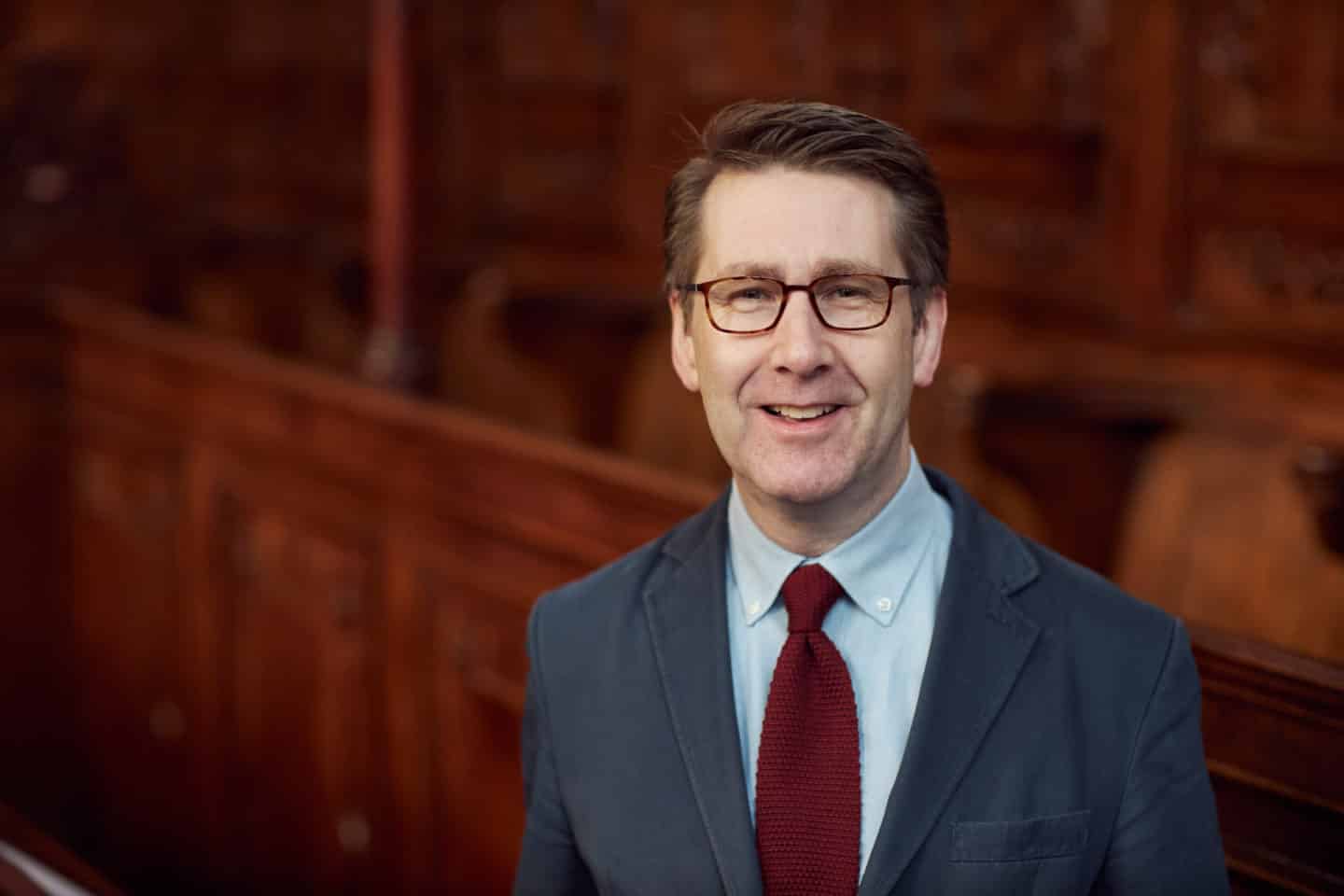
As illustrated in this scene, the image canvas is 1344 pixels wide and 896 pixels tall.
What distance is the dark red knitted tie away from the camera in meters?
1.50

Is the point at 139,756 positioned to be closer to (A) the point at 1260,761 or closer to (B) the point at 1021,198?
(B) the point at 1021,198

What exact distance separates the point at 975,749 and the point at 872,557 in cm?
18

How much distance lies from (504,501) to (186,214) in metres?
4.00

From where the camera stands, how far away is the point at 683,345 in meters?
1.60

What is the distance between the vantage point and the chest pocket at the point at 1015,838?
1.46 metres

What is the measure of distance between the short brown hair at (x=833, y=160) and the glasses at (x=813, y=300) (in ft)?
0.12

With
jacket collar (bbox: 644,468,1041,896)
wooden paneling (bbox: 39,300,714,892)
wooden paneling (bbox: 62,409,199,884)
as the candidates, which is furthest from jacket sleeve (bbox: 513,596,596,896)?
wooden paneling (bbox: 62,409,199,884)

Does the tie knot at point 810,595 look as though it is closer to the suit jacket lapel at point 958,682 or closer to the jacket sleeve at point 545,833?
the suit jacket lapel at point 958,682

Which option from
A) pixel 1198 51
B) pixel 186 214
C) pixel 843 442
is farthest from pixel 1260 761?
pixel 186 214

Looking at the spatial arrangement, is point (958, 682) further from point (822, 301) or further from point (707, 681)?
point (822, 301)

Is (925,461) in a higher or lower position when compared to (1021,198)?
lower

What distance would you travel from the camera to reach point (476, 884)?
11.4 feet

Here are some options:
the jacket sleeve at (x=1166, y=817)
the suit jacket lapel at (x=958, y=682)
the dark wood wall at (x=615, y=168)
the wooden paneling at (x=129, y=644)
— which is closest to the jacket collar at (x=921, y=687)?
the suit jacket lapel at (x=958, y=682)

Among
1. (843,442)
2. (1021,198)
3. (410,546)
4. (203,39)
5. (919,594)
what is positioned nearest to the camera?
(843,442)
